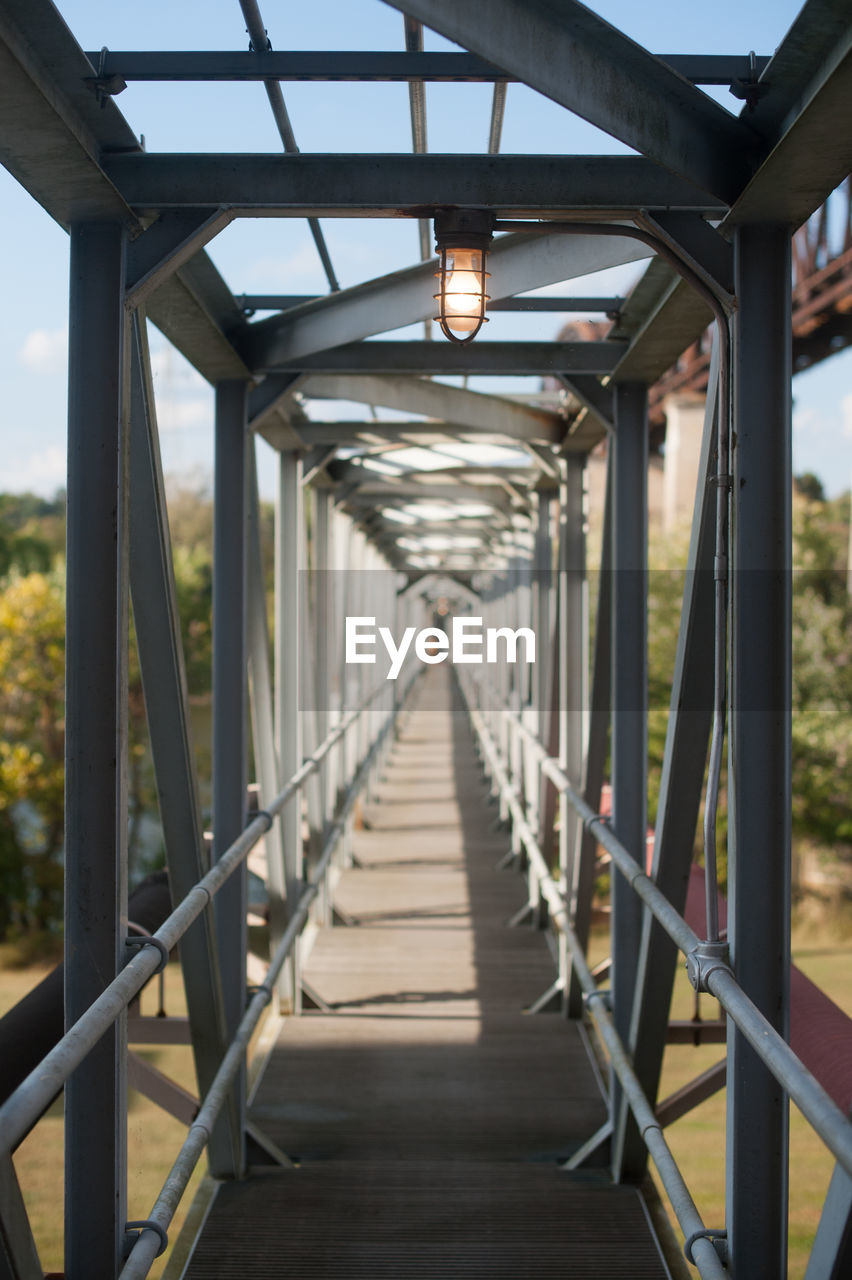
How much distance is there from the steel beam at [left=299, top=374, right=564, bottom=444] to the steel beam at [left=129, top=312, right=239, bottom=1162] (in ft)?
5.37

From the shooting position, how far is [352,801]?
8305mm

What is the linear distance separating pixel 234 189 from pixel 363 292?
1.13 metres

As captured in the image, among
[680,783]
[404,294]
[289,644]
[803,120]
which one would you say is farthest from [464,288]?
[289,644]

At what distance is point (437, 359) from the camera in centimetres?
420

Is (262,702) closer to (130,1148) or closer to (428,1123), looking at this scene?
(428,1123)

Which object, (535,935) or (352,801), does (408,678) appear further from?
(535,935)

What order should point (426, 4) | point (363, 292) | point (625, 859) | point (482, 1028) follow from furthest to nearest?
point (482, 1028) < point (363, 292) < point (625, 859) < point (426, 4)

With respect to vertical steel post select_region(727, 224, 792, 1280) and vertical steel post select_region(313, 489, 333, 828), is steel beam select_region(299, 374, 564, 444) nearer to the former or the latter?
vertical steel post select_region(313, 489, 333, 828)

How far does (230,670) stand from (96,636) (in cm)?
161

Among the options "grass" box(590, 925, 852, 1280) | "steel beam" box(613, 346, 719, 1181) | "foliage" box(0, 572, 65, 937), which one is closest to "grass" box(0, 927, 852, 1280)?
"grass" box(590, 925, 852, 1280)

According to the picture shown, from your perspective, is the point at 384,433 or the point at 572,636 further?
the point at 572,636

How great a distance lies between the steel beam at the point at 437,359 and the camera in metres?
4.14

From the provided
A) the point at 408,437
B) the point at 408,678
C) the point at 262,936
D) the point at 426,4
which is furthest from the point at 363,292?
the point at 408,678

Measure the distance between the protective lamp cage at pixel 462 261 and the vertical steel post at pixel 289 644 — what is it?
314cm
